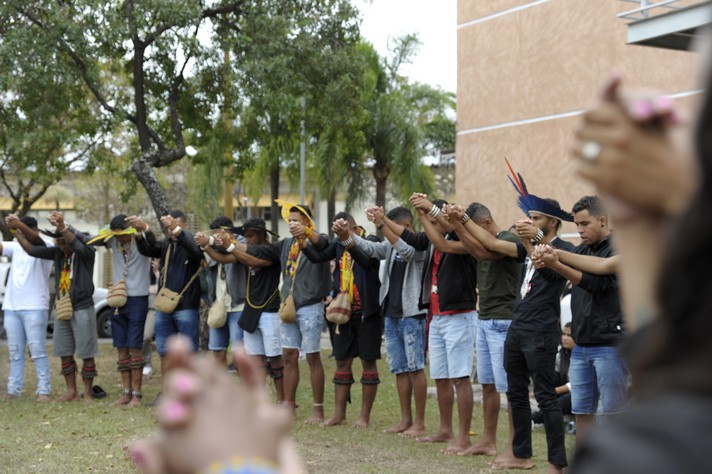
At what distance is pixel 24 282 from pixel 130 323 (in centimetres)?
144

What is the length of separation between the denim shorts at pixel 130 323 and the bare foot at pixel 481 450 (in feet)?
15.4

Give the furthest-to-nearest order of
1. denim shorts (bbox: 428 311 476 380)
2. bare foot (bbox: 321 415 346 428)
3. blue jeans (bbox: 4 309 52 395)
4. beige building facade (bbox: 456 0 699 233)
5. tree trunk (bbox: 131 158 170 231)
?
beige building facade (bbox: 456 0 699 233) → tree trunk (bbox: 131 158 170 231) → blue jeans (bbox: 4 309 52 395) → bare foot (bbox: 321 415 346 428) → denim shorts (bbox: 428 311 476 380)

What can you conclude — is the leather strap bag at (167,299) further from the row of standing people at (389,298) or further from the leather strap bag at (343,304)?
the leather strap bag at (343,304)

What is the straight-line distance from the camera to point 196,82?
15523mm

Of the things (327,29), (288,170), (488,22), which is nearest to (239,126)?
(327,29)

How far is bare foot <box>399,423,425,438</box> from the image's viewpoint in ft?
30.5

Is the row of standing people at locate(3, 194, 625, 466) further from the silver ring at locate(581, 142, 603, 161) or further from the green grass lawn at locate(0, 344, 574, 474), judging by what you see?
the silver ring at locate(581, 142, 603, 161)

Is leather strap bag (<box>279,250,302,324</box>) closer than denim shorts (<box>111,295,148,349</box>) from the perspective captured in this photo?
Yes

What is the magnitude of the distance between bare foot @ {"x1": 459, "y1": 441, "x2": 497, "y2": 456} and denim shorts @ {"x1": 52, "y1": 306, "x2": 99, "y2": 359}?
17.0 feet

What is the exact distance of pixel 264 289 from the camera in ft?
34.9

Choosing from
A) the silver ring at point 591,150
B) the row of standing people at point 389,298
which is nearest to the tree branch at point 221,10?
the row of standing people at point 389,298

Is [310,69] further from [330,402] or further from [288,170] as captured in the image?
[288,170]

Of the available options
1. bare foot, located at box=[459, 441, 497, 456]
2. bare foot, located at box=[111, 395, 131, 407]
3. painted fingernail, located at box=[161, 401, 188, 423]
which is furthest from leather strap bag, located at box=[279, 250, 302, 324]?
painted fingernail, located at box=[161, 401, 188, 423]

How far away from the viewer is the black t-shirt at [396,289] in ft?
30.8
